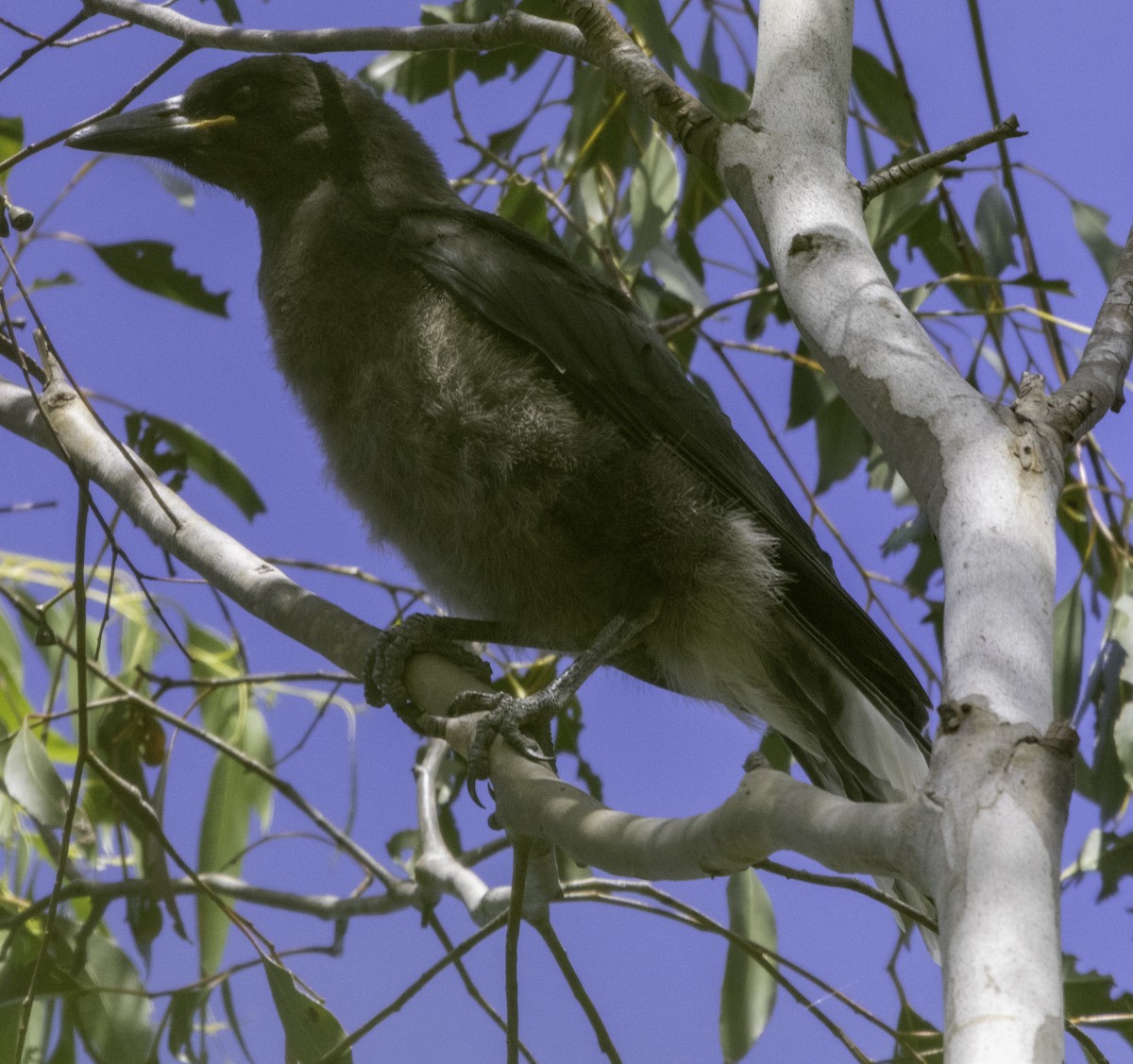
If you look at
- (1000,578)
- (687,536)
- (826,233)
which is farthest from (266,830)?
(1000,578)

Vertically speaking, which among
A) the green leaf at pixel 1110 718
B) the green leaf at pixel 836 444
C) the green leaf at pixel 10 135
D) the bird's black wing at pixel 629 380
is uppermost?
the green leaf at pixel 10 135

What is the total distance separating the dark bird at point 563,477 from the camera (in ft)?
7.36

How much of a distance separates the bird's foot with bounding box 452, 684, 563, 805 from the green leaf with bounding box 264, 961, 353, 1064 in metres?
0.38

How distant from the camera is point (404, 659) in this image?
213cm

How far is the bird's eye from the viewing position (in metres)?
2.83

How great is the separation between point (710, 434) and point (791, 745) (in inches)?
25.8

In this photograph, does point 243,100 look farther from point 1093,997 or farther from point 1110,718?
point 1093,997

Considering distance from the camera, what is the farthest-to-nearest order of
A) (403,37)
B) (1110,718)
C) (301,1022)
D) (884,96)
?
1. (884,96)
2. (1110,718)
3. (301,1022)
4. (403,37)

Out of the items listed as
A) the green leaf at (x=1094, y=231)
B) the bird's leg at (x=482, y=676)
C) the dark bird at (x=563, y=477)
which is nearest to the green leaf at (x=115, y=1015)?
the bird's leg at (x=482, y=676)

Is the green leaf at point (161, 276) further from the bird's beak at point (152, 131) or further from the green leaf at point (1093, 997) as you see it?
the green leaf at point (1093, 997)

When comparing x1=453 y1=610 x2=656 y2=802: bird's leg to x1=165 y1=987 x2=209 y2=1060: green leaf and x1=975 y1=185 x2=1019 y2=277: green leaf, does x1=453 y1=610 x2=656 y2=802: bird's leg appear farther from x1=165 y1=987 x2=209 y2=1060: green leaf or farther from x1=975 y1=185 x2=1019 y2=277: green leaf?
x1=975 y1=185 x2=1019 y2=277: green leaf

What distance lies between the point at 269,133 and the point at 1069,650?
6.34 ft

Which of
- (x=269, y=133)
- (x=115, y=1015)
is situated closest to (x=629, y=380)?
(x=269, y=133)

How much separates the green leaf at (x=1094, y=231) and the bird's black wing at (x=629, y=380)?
3.28ft
